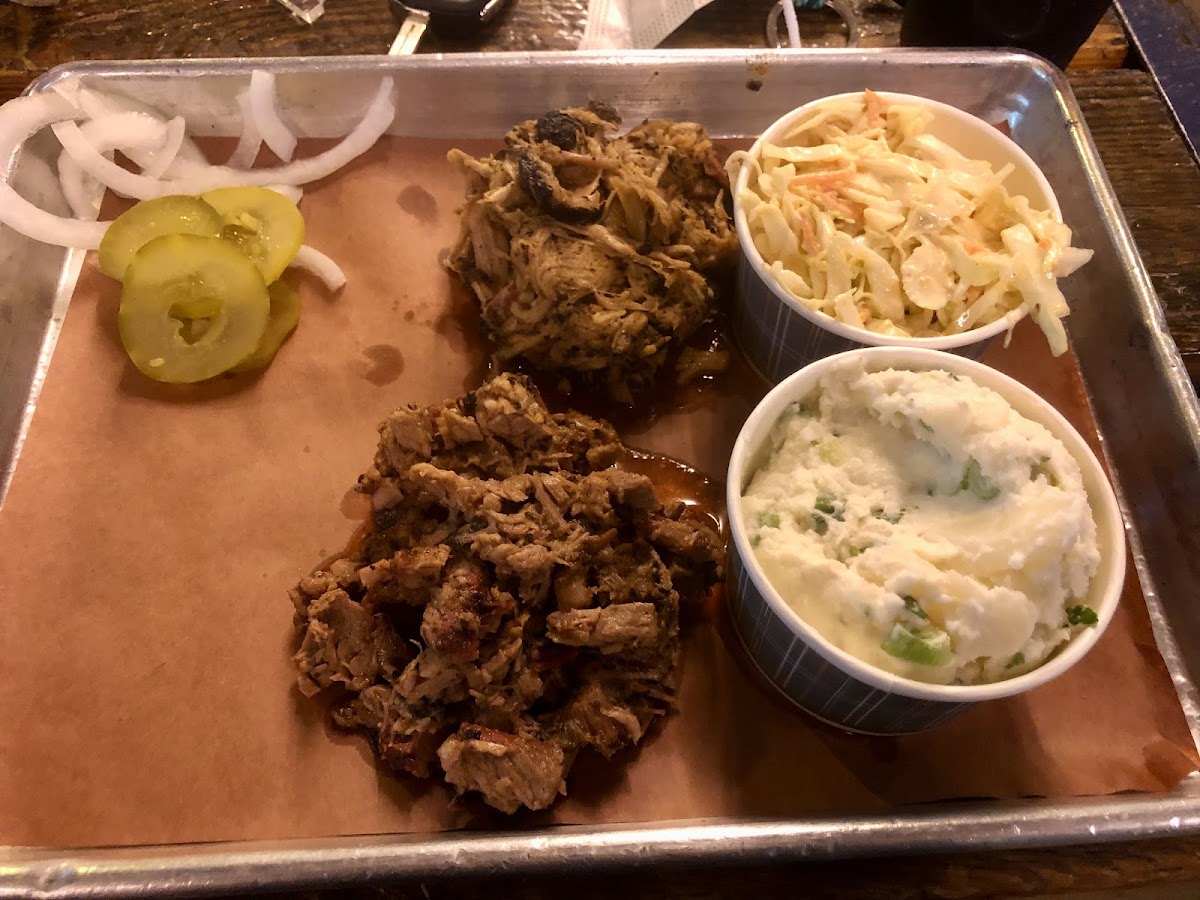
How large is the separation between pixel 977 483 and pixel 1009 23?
6.08 ft

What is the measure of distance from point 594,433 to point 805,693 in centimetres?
74

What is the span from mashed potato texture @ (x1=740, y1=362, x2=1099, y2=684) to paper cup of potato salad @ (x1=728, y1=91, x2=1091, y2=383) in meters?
0.27

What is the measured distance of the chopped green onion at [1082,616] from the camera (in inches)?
60.1

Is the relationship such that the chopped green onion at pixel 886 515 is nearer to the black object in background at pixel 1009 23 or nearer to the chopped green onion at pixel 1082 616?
the chopped green onion at pixel 1082 616

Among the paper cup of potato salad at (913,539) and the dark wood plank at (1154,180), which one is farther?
the dark wood plank at (1154,180)

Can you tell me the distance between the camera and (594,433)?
2.00 m

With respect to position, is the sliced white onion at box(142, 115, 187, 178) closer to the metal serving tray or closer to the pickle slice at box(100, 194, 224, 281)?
the metal serving tray

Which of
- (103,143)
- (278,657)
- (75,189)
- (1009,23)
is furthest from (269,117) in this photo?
(1009,23)

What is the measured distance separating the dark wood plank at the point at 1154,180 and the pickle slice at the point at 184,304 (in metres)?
2.54

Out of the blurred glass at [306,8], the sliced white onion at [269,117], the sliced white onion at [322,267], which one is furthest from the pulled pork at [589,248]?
the blurred glass at [306,8]

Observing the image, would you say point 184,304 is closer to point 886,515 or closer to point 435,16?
point 435,16

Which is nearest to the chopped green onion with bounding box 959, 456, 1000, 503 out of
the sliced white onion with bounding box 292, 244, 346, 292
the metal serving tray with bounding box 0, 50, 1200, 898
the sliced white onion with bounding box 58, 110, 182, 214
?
the metal serving tray with bounding box 0, 50, 1200, 898

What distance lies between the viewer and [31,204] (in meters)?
2.37

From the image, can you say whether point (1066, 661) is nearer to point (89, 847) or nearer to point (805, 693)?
point (805, 693)
